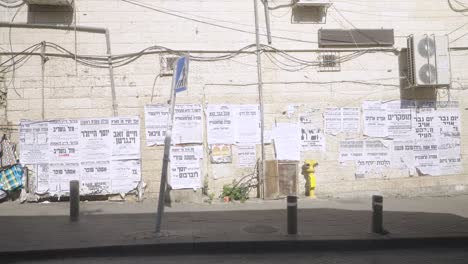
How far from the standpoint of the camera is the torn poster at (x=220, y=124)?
1170 cm

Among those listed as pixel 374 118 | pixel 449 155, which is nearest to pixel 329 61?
pixel 374 118

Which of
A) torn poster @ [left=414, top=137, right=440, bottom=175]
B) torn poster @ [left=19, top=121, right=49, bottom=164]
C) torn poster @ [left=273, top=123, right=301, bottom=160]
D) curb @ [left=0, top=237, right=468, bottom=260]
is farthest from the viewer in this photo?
torn poster @ [left=414, top=137, right=440, bottom=175]

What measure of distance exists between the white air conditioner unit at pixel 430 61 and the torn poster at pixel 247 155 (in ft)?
15.3

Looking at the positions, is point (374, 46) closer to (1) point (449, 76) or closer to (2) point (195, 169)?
(1) point (449, 76)

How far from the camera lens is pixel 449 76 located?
38.8ft

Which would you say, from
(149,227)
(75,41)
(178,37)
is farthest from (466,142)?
(75,41)

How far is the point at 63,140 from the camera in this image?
1136 centimetres

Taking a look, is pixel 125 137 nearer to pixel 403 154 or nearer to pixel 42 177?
pixel 42 177

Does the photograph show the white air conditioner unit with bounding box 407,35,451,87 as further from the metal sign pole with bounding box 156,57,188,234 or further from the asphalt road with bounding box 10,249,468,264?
the metal sign pole with bounding box 156,57,188,234

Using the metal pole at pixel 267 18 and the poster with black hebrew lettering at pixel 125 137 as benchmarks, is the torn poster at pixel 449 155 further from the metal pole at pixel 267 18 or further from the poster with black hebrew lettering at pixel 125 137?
the poster with black hebrew lettering at pixel 125 137

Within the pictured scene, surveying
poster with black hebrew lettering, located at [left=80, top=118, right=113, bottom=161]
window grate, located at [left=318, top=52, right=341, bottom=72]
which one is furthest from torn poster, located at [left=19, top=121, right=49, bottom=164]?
window grate, located at [left=318, top=52, right=341, bottom=72]

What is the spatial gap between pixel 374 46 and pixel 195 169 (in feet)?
19.9

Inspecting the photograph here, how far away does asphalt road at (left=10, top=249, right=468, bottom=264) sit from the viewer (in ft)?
22.3

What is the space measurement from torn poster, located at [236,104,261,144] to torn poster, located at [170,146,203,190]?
1.16 meters
